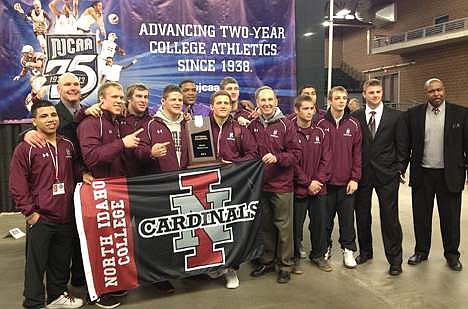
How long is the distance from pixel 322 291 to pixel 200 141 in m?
1.38

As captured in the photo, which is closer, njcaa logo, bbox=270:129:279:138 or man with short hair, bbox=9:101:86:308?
man with short hair, bbox=9:101:86:308

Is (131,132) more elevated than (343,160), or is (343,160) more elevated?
(131,132)

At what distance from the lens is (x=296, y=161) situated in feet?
10.5

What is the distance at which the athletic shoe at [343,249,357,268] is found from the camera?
348 cm

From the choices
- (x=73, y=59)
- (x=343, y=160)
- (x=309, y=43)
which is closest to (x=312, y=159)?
(x=343, y=160)

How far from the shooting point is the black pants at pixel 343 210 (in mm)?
3443

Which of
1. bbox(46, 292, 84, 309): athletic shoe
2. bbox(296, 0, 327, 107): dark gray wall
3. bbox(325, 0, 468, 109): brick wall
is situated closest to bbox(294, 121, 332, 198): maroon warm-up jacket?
bbox(46, 292, 84, 309): athletic shoe

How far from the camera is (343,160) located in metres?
3.37

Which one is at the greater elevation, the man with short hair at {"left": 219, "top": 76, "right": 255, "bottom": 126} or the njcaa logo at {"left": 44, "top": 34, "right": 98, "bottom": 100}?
the njcaa logo at {"left": 44, "top": 34, "right": 98, "bottom": 100}

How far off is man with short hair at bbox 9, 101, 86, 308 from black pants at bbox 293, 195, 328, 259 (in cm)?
170

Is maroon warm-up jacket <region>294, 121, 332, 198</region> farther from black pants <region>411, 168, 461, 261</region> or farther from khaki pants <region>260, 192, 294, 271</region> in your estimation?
black pants <region>411, 168, 461, 261</region>

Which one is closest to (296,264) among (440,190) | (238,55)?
(440,190)

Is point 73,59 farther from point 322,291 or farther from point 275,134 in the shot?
point 322,291

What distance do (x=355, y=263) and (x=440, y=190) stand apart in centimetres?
91
